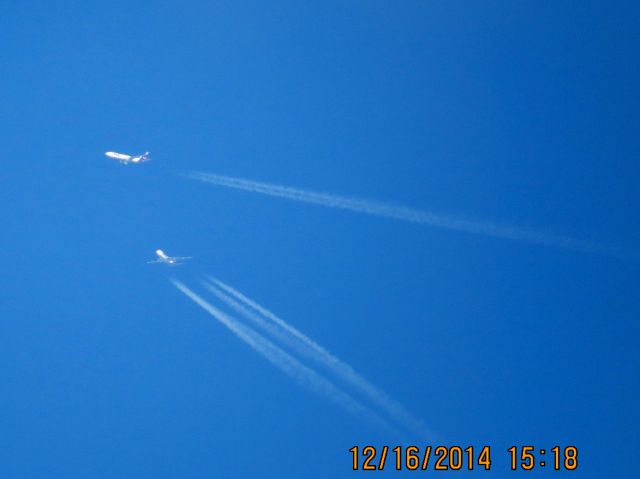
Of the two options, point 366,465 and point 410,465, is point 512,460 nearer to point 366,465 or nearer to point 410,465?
point 410,465

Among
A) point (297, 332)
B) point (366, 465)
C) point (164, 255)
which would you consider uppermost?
point (164, 255)

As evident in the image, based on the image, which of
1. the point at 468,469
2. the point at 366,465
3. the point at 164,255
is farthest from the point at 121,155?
the point at 468,469

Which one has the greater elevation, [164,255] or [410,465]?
[164,255]

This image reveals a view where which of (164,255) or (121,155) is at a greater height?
(121,155)

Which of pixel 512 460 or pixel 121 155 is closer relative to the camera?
pixel 512 460

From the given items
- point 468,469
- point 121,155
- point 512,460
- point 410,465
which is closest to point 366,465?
point 410,465

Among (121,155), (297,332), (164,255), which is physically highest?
(121,155)

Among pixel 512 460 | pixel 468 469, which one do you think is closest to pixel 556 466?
pixel 512 460

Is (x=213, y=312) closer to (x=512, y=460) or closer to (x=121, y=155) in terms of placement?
(x=121, y=155)
